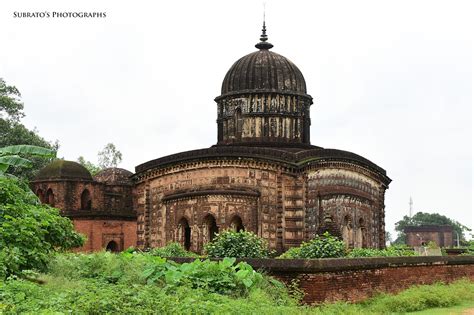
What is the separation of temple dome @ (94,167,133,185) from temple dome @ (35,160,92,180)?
1.22m

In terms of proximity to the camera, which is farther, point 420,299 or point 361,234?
point 361,234

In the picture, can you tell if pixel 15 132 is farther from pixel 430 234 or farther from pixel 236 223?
pixel 430 234

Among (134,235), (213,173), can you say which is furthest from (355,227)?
(134,235)

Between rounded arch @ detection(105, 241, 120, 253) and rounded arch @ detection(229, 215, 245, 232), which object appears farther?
rounded arch @ detection(105, 241, 120, 253)

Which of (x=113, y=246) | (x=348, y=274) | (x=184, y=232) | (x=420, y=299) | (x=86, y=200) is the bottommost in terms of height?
(x=420, y=299)

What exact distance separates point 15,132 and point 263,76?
1842 centimetres

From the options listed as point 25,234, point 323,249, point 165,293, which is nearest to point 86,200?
point 323,249

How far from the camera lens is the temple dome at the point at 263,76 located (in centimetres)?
2642

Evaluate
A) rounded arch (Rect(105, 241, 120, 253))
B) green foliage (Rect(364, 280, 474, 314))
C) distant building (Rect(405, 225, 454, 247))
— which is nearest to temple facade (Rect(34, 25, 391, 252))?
green foliage (Rect(364, 280, 474, 314))

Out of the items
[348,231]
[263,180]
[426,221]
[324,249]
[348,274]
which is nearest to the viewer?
[348,274]

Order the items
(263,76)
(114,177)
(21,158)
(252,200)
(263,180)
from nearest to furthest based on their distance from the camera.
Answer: (21,158) → (252,200) → (263,180) → (263,76) → (114,177)

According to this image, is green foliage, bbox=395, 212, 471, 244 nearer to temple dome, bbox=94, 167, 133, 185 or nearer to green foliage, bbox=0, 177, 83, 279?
temple dome, bbox=94, 167, 133, 185

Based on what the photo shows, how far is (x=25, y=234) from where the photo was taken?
12.5 m

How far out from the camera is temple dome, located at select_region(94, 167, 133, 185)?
33.8m
